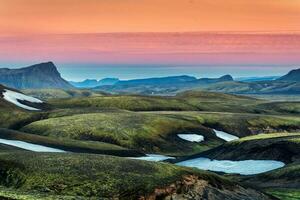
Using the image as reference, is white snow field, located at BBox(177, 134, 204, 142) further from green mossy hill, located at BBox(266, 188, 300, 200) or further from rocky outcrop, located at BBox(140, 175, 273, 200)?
rocky outcrop, located at BBox(140, 175, 273, 200)

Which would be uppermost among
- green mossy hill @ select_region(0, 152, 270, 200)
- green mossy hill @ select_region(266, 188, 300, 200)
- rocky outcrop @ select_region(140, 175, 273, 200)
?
green mossy hill @ select_region(0, 152, 270, 200)

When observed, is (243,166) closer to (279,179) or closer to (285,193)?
(279,179)

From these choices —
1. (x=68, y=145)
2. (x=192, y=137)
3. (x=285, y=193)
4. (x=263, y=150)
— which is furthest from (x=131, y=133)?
(x=285, y=193)

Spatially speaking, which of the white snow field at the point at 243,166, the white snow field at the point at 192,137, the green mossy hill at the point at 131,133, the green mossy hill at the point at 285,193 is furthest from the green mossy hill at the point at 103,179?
the white snow field at the point at 192,137

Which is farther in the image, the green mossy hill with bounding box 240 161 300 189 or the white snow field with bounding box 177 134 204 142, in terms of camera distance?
the white snow field with bounding box 177 134 204 142

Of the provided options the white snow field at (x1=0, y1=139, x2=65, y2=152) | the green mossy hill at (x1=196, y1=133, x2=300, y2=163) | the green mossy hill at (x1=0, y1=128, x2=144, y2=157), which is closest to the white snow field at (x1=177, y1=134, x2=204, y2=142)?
the green mossy hill at (x1=0, y1=128, x2=144, y2=157)

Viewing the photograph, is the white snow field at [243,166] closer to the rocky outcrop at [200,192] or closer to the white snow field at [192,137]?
the rocky outcrop at [200,192]

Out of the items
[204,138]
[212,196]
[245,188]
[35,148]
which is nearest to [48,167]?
[212,196]
